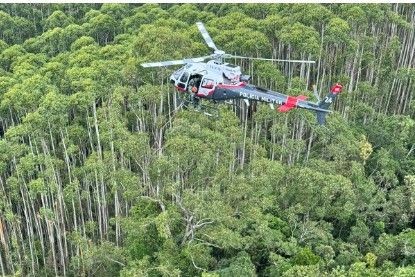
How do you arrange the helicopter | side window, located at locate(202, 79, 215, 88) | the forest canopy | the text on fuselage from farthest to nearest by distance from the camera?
side window, located at locate(202, 79, 215, 88)
the helicopter
the text on fuselage
the forest canopy

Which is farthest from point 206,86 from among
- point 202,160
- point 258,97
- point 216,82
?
point 202,160

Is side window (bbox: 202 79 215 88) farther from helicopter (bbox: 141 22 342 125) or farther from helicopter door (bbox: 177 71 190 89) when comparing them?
helicopter door (bbox: 177 71 190 89)

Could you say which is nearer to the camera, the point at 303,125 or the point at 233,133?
the point at 233,133

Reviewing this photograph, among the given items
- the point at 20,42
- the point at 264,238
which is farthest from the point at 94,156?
the point at 20,42

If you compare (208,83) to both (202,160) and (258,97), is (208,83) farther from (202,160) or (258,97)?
(202,160)

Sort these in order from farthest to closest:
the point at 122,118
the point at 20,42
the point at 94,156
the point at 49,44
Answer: the point at 20,42
the point at 49,44
the point at 122,118
the point at 94,156

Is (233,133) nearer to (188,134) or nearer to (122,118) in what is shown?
(188,134)

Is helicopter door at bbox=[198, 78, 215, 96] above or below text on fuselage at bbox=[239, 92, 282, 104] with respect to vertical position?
above

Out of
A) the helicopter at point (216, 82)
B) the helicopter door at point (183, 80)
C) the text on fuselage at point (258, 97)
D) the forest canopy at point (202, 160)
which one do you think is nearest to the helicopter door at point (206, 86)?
the helicopter at point (216, 82)

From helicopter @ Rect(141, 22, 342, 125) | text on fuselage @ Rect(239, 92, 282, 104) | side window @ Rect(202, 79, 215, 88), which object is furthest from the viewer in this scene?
side window @ Rect(202, 79, 215, 88)

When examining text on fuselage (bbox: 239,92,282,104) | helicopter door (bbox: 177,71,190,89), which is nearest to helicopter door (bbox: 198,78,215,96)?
helicopter door (bbox: 177,71,190,89)
